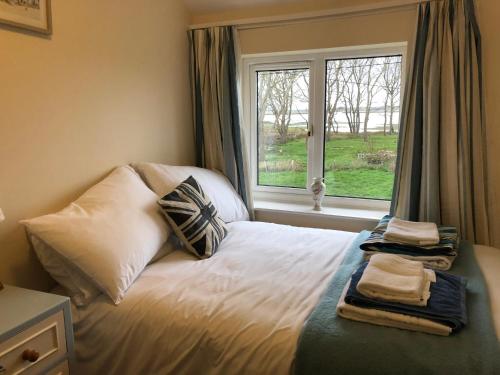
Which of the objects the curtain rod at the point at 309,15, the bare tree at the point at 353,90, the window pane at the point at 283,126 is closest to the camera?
the curtain rod at the point at 309,15

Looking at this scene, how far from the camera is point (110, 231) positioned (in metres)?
1.77

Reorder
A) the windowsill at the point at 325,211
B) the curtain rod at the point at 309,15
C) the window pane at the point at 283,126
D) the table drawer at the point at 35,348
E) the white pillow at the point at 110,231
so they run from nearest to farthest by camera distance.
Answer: the table drawer at the point at 35,348
the white pillow at the point at 110,231
the curtain rod at the point at 309,15
the windowsill at the point at 325,211
the window pane at the point at 283,126

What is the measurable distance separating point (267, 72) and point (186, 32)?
68 cm

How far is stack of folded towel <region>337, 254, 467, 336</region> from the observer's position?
1.30m

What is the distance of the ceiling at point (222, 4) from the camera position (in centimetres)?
279

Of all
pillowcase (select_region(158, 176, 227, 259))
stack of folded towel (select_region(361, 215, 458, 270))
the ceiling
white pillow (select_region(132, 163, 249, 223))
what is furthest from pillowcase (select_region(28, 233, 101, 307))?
the ceiling

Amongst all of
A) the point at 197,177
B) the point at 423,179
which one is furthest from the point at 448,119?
the point at 197,177

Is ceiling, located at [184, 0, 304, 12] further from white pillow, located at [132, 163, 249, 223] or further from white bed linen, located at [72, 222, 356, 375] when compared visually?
white bed linen, located at [72, 222, 356, 375]

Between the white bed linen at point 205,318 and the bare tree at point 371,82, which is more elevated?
the bare tree at point 371,82

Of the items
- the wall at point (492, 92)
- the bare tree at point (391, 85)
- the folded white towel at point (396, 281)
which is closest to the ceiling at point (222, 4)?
the bare tree at point (391, 85)

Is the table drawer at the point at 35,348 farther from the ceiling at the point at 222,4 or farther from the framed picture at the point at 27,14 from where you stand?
the ceiling at the point at 222,4

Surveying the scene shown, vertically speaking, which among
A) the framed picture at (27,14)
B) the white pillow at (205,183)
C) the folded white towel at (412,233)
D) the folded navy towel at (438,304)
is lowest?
the folded navy towel at (438,304)

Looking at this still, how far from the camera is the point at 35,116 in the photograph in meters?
1.85

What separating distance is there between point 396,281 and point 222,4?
232cm
